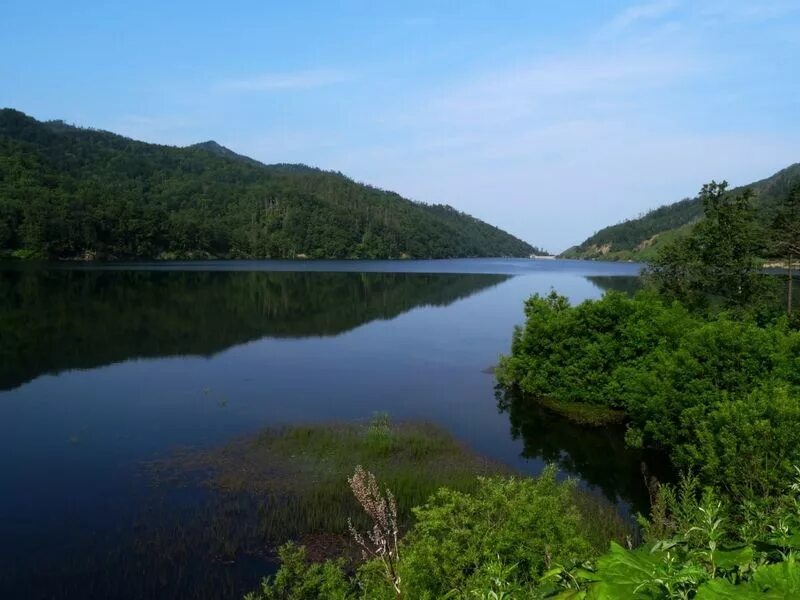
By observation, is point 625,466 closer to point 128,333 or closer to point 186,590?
point 186,590

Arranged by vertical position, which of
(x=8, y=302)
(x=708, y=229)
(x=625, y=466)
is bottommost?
(x=625, y=466)

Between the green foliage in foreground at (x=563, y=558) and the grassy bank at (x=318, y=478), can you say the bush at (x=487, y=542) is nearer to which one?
the green foliage in foreground at (x=563, y=558)

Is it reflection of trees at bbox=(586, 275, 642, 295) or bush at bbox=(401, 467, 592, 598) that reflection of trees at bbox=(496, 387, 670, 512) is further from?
reflection of trees at bbox=(586, 275, 642, 295)

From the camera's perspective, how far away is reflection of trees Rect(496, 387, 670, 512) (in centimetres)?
2909

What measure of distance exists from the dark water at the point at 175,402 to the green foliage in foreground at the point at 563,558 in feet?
24.8

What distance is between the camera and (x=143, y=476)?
27.4 meters

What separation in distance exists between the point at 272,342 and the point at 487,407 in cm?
3094

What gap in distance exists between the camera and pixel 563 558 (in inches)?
336

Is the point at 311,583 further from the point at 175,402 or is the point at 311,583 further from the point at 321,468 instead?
the point at 175,402

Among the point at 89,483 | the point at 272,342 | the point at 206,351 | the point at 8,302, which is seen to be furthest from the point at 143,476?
the point at 8,302

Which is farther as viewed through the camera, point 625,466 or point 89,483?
point 625,466

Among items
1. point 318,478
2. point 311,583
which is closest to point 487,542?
point 311,583

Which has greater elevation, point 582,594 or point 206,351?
point 582,594

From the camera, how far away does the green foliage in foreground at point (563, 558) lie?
11.2 feet
